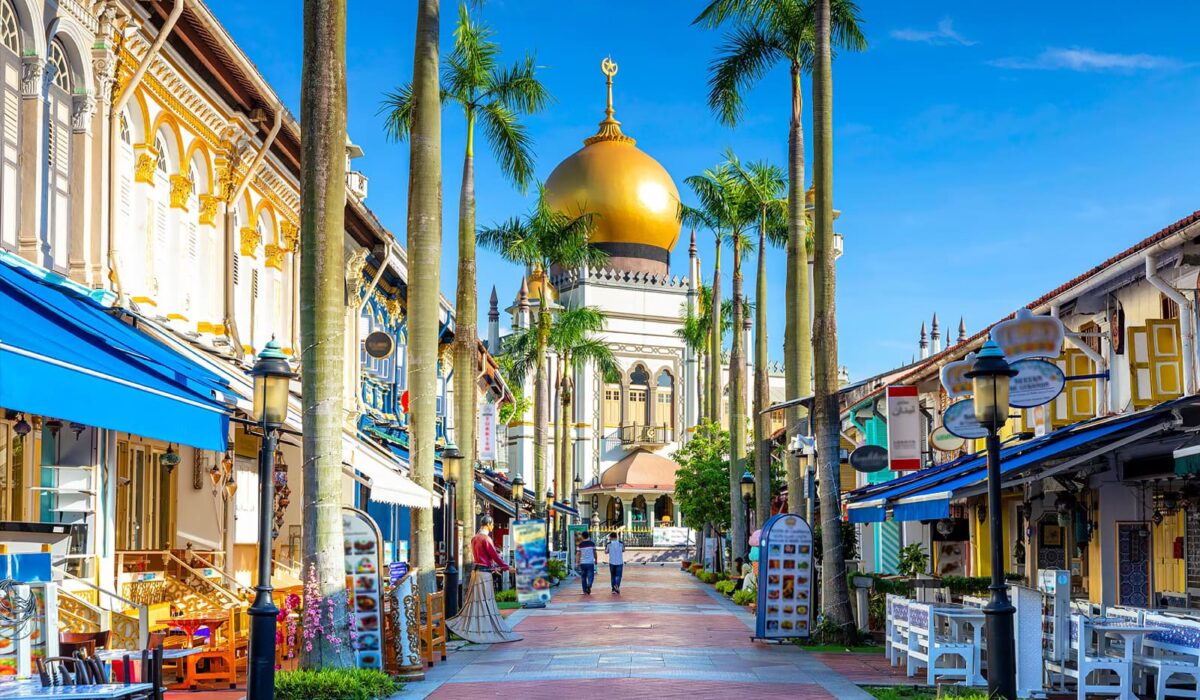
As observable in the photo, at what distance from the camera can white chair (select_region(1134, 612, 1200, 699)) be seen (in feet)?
42.5

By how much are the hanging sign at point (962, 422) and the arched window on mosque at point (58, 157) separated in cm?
985

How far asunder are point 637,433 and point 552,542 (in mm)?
23355

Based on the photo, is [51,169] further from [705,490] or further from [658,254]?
[658,254]

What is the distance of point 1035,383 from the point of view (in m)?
15.9

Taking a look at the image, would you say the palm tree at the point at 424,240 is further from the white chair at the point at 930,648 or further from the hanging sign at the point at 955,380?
the hanging sign at the point at 955,380

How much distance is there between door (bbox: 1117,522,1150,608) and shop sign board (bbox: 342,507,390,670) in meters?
11.5

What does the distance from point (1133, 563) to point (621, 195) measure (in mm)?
54805

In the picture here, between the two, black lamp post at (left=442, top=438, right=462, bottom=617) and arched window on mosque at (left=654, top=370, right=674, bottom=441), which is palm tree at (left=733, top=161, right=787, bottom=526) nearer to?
black lamp post at (left=442, top=438, right=462, bottom=617)

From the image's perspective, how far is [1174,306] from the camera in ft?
65.1

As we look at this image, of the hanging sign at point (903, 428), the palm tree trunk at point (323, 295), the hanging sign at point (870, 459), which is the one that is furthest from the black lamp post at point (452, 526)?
the palm tree trunk at point (323, 295)

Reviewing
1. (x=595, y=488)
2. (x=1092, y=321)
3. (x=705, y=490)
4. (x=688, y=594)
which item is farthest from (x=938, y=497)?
(x=595, y=488)

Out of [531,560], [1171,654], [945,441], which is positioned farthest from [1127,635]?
[531,560]

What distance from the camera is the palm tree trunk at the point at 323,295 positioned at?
14.3 meters

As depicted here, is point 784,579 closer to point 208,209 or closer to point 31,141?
point 208,209
